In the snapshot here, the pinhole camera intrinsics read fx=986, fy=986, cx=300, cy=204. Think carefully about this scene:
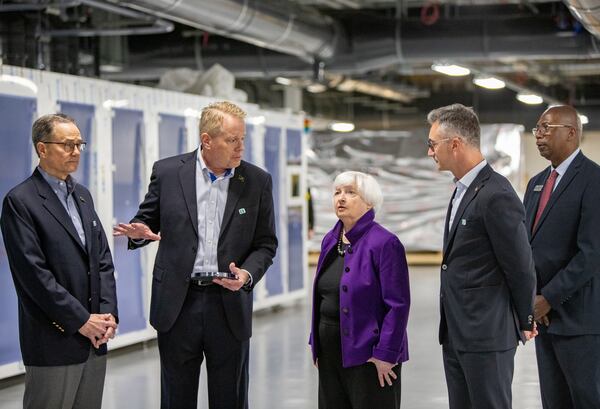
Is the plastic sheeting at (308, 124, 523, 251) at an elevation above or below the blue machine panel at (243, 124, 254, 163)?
below

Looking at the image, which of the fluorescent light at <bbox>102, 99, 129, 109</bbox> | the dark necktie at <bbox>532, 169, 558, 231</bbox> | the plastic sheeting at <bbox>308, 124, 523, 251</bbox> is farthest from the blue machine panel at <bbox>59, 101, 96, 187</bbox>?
the plastic sheeting at <bbox>308, 124, 523, 251</bbox>

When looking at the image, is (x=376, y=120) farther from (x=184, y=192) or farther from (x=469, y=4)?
(x=184, y=192)

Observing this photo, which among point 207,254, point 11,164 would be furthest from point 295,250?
point 207,254

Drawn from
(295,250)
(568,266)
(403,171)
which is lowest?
(295,250)

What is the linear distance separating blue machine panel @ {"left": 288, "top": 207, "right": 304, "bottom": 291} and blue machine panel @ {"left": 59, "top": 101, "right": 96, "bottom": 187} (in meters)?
3.45

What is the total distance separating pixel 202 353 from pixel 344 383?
548 millimetres

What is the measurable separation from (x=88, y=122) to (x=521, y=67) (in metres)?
9.15

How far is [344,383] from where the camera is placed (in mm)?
3729

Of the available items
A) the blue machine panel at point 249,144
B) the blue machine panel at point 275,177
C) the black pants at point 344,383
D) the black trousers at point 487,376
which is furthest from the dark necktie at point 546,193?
the blue machine panel at point 275,177

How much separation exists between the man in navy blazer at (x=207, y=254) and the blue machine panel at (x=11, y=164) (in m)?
3.04

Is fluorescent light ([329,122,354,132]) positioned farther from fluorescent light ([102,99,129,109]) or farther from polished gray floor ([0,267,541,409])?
fluorescent light ([102,99,129,109])

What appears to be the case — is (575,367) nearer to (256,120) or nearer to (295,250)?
(256,120)

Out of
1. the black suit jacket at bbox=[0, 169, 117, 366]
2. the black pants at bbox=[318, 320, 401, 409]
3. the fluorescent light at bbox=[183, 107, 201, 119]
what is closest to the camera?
the black suit jacket at bbox=[0, 169, 117, 366]

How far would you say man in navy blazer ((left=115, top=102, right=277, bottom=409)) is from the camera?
360 centimetres
